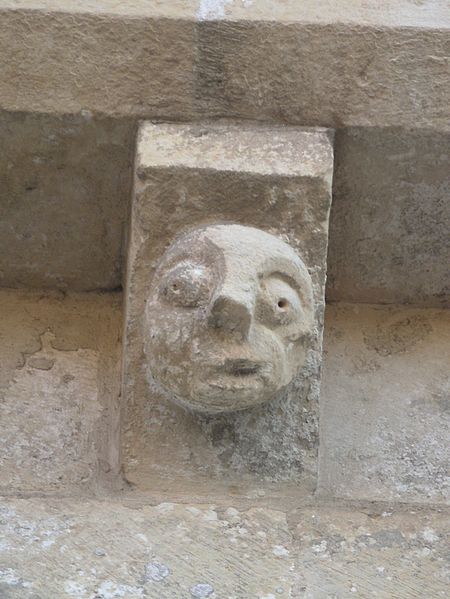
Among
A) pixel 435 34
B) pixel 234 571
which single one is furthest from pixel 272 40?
pixel 234 571

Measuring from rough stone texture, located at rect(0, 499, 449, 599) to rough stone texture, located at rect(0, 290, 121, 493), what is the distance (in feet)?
0.40

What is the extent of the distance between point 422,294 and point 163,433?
64cm

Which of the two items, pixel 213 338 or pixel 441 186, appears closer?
pixel 213 338

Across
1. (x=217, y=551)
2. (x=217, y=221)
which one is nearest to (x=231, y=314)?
(x=217, y=221)

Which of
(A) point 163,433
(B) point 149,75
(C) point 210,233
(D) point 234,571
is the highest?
(B) point 149,75

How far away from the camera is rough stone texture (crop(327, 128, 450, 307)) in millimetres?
2104

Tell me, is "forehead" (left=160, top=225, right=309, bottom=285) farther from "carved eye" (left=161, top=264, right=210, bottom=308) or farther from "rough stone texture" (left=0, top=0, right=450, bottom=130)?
"rough stone texture" (left=0, top=0, right=450, bottom=130)

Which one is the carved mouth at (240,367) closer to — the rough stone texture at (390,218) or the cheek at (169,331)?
the cheek at (169,331)

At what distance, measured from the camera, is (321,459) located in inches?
83.0

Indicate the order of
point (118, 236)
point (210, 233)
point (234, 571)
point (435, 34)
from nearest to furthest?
point (234, 571) → point (210, 233) → point (435, 34) → point (118, 236)

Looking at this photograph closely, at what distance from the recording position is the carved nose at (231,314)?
5.87 ft

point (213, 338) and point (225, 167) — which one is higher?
point (225, 167)

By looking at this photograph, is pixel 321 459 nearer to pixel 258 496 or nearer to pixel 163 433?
pixel 258 496

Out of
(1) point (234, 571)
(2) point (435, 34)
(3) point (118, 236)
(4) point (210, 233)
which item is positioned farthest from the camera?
(3) point (118, 236)
